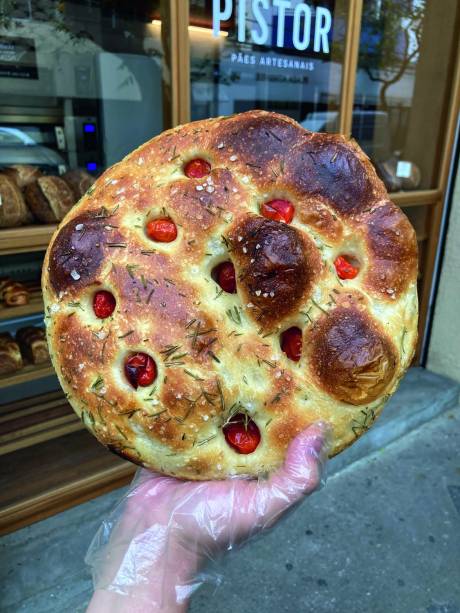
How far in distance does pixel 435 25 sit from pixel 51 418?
4653mm

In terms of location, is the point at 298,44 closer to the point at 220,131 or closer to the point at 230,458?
the point at 220,131

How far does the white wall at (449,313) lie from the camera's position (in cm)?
484

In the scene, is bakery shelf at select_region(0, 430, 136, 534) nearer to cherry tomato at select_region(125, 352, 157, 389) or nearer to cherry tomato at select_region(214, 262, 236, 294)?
cherry tomato at select_region(125, 352, 157, 389)

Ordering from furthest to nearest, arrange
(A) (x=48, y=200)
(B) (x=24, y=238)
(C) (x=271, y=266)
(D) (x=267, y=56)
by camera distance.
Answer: (D) (x=267, y=56), (A) (x=48, y=200), (B) (x=24, y=238), (C) (x=271, y=266)

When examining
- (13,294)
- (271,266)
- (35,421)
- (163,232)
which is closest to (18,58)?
(13,294)

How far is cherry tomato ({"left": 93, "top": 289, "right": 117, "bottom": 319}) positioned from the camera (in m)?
1.33

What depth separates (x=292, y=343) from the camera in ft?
4.46

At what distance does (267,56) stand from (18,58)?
186 cm

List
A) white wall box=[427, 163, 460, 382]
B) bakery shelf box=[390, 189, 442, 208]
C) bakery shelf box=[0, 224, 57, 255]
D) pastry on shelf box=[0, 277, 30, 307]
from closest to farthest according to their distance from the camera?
bakery shelf box=[0, 224, 57, 255], pastry on shelf box=[0, 277, 30, 307], bakery shelf box=[390, 189, 442, 208], white wall box=[427, 163, 460, 382]

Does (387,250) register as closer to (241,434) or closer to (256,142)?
(256,142)

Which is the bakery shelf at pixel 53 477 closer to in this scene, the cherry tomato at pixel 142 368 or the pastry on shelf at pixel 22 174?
the pastry on shelf at pixel 22 174

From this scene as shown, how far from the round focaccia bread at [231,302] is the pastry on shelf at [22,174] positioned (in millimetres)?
1921

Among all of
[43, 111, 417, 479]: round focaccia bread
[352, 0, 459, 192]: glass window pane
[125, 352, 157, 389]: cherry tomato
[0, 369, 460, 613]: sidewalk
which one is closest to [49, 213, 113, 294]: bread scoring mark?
[43, 111, 417, 479]: round focaccia bread

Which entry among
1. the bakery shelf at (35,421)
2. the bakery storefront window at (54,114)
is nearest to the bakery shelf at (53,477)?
the bakery shelf at (35,421)
